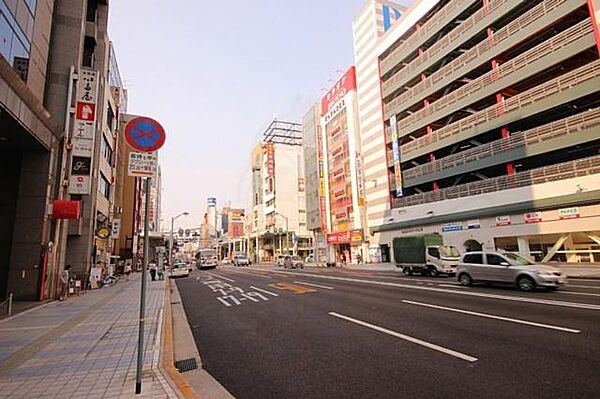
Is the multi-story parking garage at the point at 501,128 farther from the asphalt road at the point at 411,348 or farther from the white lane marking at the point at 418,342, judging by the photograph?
the white lane marking at the point at 418,342

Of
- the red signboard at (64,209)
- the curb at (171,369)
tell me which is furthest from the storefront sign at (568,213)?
the red signboard at (64,209)

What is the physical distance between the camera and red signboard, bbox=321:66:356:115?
2219 inches

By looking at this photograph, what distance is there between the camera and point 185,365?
597 centimetres

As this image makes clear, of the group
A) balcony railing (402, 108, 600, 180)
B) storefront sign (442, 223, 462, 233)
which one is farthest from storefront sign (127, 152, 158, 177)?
storefront sign (442, 223, 462, 233)

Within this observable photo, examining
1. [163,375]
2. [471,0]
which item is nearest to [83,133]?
[163,375]

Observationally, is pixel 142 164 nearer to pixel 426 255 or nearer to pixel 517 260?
pixel 517 260

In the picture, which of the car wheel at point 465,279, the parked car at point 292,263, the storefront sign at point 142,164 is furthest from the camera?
the parked car at point 292,263

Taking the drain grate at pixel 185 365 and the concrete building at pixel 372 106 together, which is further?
the concrete building at pixel 372 106

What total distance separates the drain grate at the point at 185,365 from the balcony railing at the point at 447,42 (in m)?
36.7

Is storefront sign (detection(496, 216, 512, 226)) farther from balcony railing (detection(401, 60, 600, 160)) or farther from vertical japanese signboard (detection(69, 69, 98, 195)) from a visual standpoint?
vertical japanese signboard (detection(69, 69, 98, 195))

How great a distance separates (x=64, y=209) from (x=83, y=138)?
391 cm

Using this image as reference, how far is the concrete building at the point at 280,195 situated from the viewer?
8975 cm

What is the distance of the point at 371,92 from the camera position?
Result: 166 feet

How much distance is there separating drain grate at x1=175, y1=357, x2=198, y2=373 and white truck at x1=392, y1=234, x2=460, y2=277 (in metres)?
20.0
